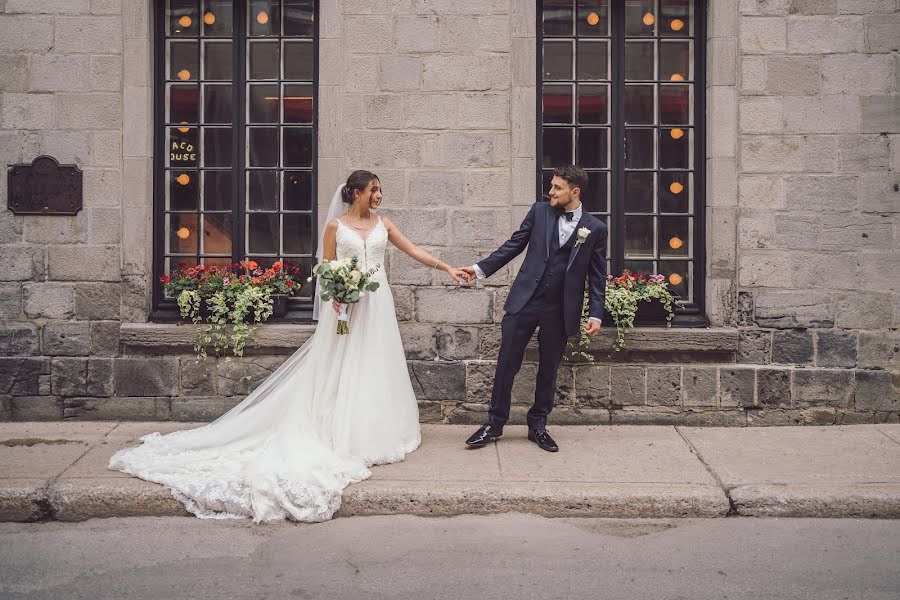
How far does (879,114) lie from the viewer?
740 cm

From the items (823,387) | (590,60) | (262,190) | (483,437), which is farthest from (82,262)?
(823,387)

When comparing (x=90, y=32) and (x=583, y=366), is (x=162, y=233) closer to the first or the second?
(x=90, y=32)

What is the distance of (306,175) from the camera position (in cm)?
790

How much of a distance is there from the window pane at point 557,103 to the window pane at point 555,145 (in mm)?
96

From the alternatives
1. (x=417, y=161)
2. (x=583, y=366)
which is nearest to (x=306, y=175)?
(x=417, y=161)

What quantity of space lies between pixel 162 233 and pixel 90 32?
5.82 ft

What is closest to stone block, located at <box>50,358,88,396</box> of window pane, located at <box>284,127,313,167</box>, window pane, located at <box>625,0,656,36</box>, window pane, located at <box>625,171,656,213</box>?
window pane, located at <box>284,127,313,167</box>

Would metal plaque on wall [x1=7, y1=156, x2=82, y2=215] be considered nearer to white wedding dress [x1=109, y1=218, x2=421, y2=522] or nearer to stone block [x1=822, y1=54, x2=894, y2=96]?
white wedding dress [x1=109, y1=218, x2=421, y2=522]

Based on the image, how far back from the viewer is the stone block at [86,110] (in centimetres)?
758

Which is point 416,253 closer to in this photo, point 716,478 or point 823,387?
point 716,478

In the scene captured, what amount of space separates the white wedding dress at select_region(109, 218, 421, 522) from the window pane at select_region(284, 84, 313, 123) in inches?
64.4

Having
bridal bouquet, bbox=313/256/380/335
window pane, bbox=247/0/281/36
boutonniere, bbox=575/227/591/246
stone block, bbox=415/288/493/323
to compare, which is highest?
window pane, bbox=247/0/281/36

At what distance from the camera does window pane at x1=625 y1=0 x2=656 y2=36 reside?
25.7ft

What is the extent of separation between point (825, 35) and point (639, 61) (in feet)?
4.96
